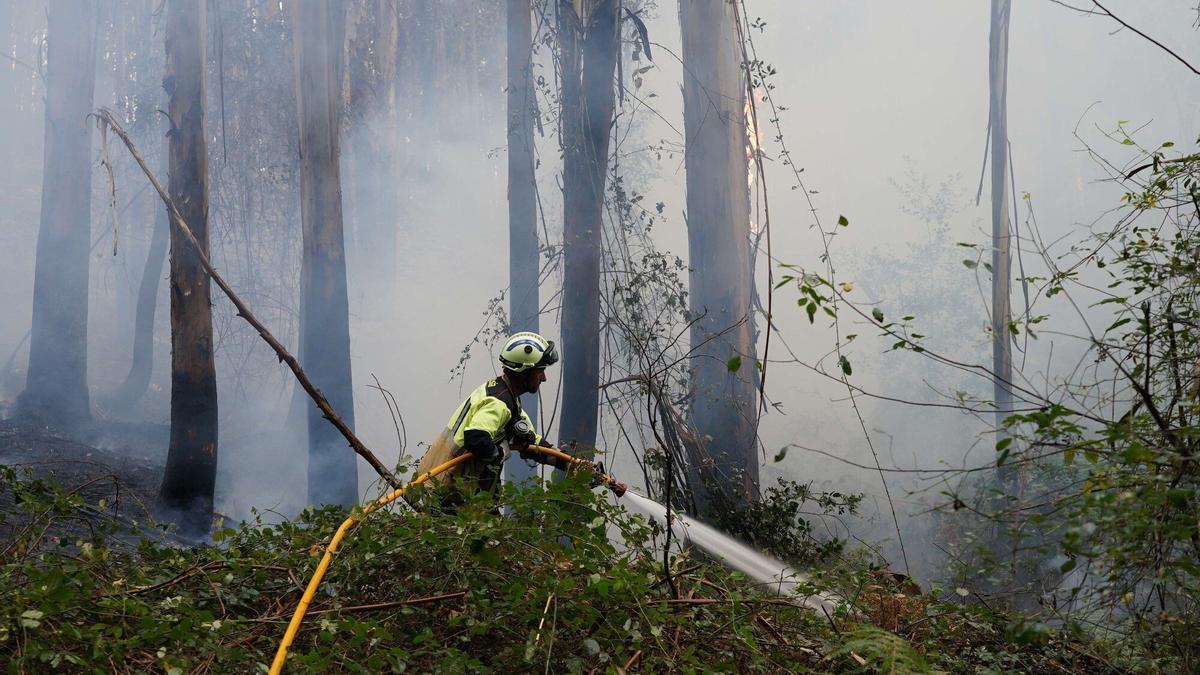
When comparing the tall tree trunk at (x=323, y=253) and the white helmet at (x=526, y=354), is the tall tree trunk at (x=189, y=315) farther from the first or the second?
the white helmet at (x=526, y=354)

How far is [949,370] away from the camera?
1174 cm

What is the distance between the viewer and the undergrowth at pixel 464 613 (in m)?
2.68

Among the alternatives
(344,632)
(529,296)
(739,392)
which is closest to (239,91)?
(529,296)

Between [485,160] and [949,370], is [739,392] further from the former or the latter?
[485,160]

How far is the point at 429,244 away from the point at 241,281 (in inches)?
104

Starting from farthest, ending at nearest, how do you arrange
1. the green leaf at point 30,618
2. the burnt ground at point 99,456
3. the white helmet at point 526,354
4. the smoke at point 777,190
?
the smoke at point 777,190, the burnt ground at point 99,456, the white helmet at point 526,354, the green leaf at point 30,618

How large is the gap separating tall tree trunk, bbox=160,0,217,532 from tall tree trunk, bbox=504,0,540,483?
293 centimetres

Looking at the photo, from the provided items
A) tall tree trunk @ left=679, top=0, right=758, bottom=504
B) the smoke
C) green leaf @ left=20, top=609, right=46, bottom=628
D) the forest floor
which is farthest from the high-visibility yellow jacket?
the smoke

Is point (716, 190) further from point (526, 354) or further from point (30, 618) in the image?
point (30, 618)

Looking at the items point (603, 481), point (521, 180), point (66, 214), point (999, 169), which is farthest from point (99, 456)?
point (999, 169)

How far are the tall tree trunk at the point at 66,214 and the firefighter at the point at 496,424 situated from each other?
24.1ft

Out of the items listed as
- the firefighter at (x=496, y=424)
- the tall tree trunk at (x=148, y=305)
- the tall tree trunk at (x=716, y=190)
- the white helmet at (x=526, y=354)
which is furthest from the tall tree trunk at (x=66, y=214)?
the white helmet at (x=526, y=354)

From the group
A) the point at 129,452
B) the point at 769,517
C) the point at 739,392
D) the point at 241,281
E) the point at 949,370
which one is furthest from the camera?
the point at 241,281

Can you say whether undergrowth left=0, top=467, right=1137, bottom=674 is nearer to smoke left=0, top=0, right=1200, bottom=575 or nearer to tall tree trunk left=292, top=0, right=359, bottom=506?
tall tree trunk left=292, top=0, right=359, bottom=506
